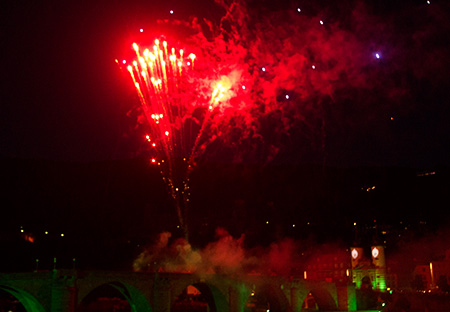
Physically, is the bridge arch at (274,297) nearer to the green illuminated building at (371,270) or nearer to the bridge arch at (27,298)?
the green illuminated building at (371,270)

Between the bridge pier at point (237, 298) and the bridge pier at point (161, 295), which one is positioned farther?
the bridge pier at point (237, 298)

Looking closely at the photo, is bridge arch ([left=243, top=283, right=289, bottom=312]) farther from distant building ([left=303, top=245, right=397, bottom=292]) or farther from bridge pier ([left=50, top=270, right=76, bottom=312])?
bridge pier ([left=50, top=270, right=76, bottom=312])

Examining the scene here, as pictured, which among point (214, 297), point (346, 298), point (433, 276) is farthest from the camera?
point (346, 298)

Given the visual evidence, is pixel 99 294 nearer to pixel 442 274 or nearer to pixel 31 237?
pixel 31 237

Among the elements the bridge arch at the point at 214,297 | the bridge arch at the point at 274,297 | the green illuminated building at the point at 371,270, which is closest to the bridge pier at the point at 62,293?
the bridge arch at the point at 214,297

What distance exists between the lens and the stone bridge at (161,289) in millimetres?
28125

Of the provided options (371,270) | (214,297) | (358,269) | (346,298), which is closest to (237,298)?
(214,297)

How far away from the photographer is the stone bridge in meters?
28.1

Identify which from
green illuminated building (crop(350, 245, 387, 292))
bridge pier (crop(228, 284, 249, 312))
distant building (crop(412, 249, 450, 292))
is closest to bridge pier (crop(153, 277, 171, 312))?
bridge pier (crop(228, 284, 249, 312))

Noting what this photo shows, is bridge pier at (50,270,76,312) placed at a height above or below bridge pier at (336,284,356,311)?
above

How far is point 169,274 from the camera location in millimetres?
36188

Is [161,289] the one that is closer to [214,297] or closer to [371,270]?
[214,297]

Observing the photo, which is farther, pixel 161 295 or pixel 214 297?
pixel 214 297

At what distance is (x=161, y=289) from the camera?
35.2 m
